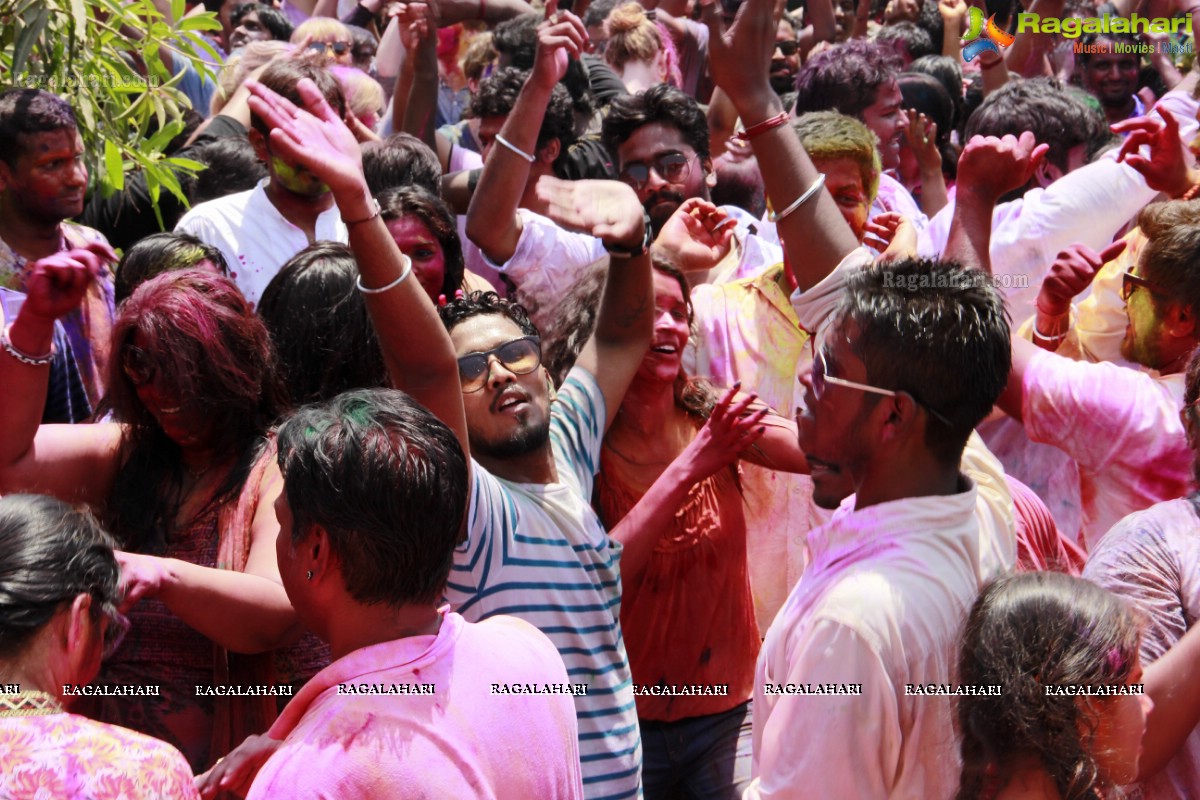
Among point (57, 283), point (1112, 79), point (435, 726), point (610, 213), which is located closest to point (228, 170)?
point (610, 213)

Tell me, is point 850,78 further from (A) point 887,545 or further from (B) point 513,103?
(A) point 887,545

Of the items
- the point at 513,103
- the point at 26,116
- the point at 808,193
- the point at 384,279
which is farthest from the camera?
the point at 513,103

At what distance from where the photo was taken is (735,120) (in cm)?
663

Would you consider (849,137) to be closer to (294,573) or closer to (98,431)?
(98,431)

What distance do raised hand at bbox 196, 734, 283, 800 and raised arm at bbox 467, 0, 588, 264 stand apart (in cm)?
242

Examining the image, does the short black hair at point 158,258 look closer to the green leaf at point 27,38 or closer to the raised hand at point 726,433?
the green leaf at point 27,38

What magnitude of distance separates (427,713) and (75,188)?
9.35ft

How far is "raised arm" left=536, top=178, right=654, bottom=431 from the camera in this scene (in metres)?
3.12

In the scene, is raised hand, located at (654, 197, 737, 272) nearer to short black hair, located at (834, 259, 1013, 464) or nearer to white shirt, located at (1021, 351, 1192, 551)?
white shirt, located at (1021, 351, 1192, 551)

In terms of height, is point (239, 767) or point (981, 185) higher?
point (981, 185)

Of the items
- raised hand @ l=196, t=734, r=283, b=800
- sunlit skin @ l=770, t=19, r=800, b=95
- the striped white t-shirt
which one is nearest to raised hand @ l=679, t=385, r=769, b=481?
the striped white t-shirt

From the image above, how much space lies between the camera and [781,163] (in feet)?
9.23

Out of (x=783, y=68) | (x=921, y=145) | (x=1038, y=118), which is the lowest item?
(x=783, y=68)

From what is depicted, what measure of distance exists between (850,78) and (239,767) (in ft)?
14.6
